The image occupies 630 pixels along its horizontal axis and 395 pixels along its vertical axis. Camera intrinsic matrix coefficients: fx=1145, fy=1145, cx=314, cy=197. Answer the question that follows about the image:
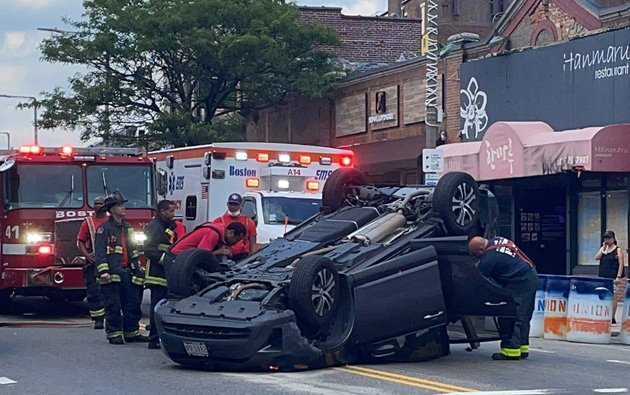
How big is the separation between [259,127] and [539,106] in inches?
622

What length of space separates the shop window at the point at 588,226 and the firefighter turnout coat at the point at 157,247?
11.1 metres

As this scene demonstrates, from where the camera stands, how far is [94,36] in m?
32.1

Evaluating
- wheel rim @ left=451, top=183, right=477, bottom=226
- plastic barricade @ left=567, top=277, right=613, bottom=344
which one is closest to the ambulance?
plastic barricade @ left=567, top=277, right=613, bottom=344

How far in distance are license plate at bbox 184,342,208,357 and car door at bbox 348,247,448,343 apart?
1.50 meters

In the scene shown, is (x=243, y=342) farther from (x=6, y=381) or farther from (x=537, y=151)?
(x=537, y=151)

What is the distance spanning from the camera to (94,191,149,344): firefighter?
13508 millimetres

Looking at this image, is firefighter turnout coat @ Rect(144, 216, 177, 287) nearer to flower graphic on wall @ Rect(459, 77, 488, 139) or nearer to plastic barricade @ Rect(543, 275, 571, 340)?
plastic barricade @ Rect(543, 275, 571, 340)

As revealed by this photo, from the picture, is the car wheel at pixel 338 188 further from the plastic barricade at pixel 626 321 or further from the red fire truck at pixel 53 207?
the red fire truck at pixel 53 207

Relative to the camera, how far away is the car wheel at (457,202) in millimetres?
11977

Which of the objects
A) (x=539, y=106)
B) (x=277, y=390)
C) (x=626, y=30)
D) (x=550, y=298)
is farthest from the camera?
(x=539, y=106)

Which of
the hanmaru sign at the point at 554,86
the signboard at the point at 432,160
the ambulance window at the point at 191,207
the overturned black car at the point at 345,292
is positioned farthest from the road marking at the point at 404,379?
the hanmaru sign at the point at 554,86

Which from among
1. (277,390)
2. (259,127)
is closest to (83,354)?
(277,390)

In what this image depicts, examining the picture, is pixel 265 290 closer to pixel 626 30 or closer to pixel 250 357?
pixel 250 357

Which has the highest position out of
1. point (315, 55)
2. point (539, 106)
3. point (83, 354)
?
point (315, 55)
